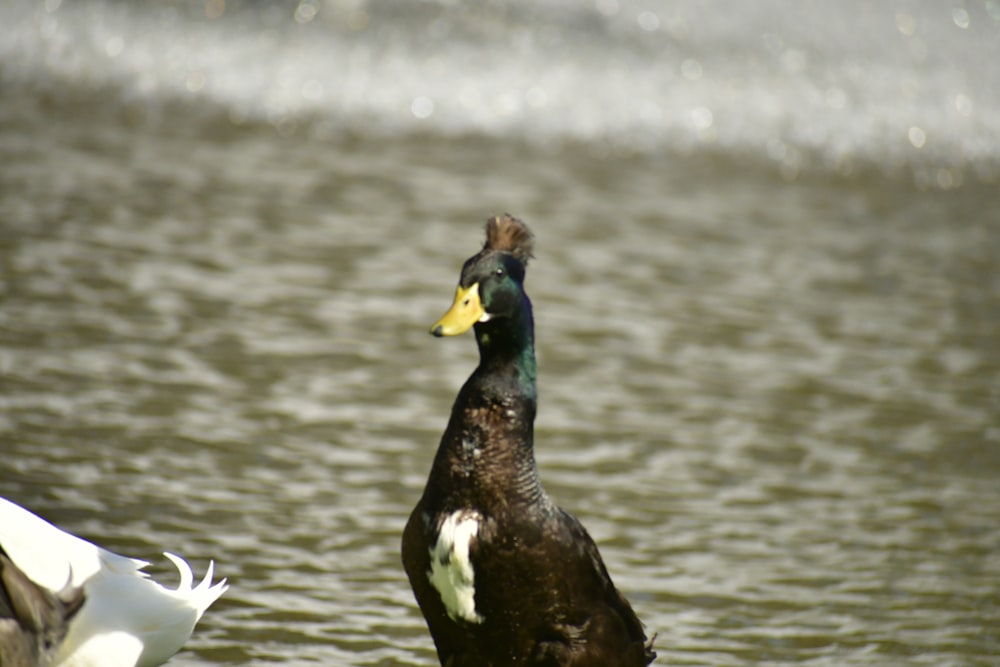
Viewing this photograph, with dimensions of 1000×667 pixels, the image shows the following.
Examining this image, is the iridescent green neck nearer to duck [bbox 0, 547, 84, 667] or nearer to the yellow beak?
the yellow beak

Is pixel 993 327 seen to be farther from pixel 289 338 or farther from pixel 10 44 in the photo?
pixel 10 44

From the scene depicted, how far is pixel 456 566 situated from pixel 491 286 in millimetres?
563

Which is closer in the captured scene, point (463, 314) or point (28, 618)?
point (28, 618)

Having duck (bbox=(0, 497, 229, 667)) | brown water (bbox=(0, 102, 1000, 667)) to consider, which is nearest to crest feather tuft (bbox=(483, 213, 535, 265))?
duck (bbox=(0, 497, 229, 667))

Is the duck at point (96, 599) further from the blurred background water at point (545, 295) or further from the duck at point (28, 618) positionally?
the blurred background water at point (545, 295)

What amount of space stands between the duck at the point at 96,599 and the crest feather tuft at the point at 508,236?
912 millimetres

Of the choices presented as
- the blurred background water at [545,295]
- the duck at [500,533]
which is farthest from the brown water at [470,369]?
the duck at [500,533]

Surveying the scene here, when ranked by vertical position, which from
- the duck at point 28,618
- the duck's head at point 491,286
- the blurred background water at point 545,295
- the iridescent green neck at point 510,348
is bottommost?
the duck at point 28,618

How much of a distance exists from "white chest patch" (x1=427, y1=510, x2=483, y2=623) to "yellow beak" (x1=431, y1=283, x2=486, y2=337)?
Answer: 0.37 m

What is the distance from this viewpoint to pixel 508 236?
3.20 m

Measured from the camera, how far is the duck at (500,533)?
120 inches

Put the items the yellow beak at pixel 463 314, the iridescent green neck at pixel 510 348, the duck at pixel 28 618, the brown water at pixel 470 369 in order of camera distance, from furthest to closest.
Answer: the brown water at pixel 470 369
the iridescent green neck at pixel 510 348
the yellow beak at pixel 463 314
the duck at pixel 28 618

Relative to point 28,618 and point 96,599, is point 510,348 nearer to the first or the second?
point 96,599

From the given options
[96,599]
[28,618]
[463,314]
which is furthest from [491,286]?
[28,618]
